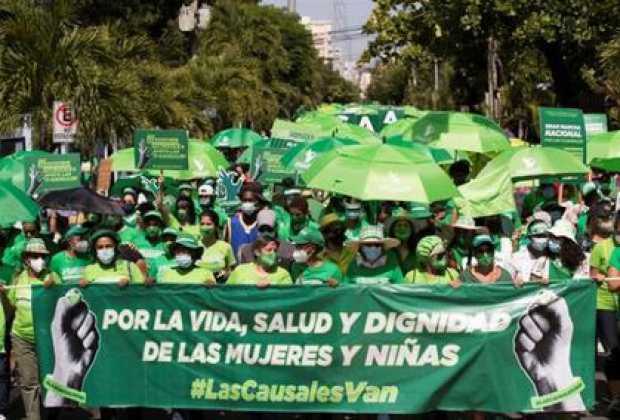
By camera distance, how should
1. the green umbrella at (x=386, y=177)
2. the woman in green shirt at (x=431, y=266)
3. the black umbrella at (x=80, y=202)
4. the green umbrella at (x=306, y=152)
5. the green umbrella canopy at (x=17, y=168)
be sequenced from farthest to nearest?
the green umbrella at (x=306, y=152)
the green umbrella canopy at (x=17, y=168)
the black umbrella at (x=80, y=202)
the green umbrella at (x=386, y=177)
the woman in green shirt at (x=431, y=266)

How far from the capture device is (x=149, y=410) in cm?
934

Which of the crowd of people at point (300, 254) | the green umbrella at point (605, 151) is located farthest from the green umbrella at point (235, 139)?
the crowd of people at point (300, 254)

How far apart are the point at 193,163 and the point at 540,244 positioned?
769 centimetres

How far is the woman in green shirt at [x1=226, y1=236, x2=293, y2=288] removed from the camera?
26.8 feet

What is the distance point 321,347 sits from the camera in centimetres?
794

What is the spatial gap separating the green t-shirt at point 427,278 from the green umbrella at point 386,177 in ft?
4.75

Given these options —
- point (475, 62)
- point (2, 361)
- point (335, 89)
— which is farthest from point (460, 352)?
point (335, 89)

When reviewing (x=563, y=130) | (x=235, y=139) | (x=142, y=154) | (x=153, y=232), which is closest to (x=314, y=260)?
(x=153, y=232)

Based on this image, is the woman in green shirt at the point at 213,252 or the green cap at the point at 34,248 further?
the woman in green shirt at the point at 213,252

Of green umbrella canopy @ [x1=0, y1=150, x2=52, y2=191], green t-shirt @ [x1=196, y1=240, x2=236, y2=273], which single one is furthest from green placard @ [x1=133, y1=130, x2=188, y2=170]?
green t-shirt @ [x1=196, y1=240, x2=236, y2=273]

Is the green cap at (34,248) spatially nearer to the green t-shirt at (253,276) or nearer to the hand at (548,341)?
the green t-shirt at (253,276)

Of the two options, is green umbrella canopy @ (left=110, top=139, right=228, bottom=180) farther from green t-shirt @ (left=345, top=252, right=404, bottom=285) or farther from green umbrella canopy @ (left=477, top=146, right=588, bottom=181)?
green t-shirt @ (left=345, top=252, right=404, bottom=285)

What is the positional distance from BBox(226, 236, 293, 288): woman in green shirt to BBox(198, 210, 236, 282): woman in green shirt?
4.10 feet

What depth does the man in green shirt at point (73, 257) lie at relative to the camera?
881cm
